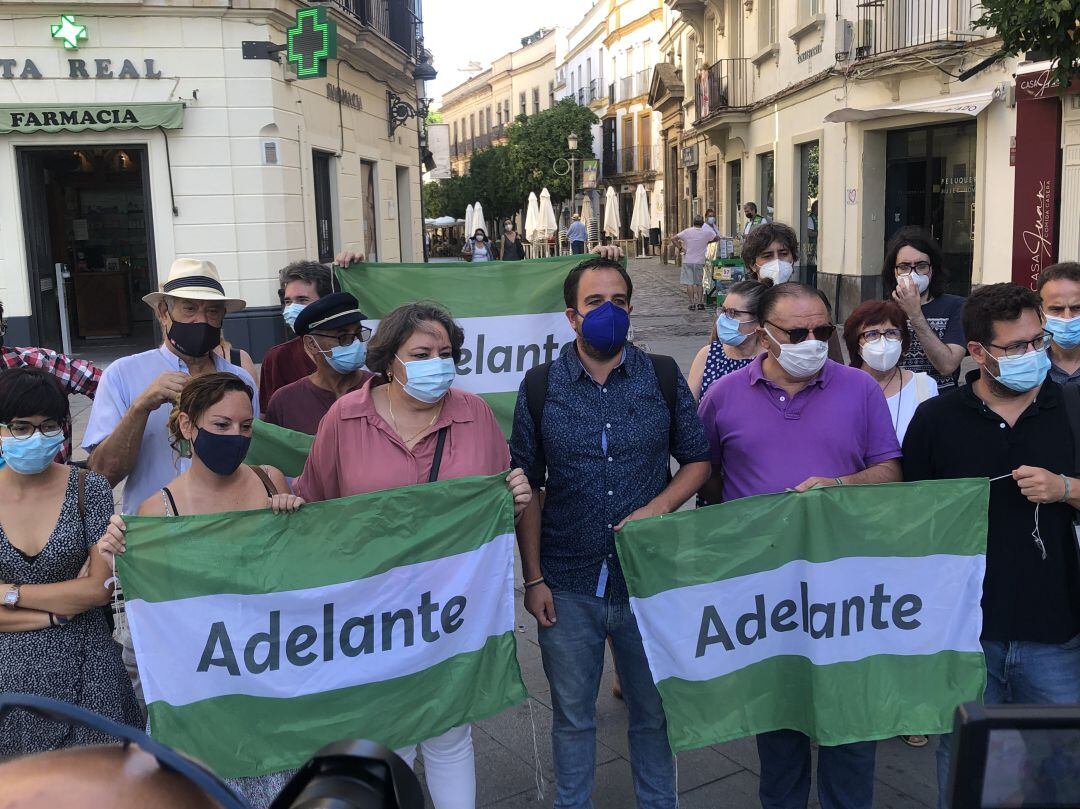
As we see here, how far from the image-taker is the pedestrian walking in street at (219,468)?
3.19 meters

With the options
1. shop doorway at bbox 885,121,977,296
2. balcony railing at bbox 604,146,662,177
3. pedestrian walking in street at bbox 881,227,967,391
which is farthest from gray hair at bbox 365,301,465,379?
balcony railing at bbox 604,146,662,177

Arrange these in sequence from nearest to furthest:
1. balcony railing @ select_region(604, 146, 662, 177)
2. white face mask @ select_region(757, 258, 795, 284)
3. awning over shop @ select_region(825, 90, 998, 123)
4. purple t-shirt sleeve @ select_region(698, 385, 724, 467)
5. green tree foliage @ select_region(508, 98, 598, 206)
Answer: purple t-shirt sleeve @ select_region(698, 385, 724, 467)
white face mask @ select_region(757, 258, 795, 284)
awning over shop @ select_region(825, 90, 998, 123)
balcony railing @ select_region(604, 146, 662, 177)
green tree foliage @ select_region(508, 98, 598, 206)

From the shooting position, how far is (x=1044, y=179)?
13359 mm

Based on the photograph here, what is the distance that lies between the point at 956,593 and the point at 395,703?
1.78 m

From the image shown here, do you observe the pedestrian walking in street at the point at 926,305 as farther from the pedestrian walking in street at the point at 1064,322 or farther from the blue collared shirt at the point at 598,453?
the blue collared shirt at the point at 598,453

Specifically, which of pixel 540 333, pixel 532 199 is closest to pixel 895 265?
pixel 540 333

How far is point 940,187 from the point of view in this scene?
16812 millimetres

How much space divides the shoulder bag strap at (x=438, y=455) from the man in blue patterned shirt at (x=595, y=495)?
234mm

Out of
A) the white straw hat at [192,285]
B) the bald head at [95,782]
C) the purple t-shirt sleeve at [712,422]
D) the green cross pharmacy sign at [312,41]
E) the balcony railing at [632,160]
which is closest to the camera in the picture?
the bald head at [95,782]

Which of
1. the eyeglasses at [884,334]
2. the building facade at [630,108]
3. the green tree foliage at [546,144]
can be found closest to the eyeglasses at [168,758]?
the eyeglasses at [884,334]

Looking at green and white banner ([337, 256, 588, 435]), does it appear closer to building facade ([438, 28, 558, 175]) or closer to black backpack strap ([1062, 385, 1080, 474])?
black backpack strap ([1062, 385, 1080, 474])

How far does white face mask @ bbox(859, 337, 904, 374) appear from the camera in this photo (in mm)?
4238

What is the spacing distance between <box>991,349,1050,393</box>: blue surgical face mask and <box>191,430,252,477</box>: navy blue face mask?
7.67 ft

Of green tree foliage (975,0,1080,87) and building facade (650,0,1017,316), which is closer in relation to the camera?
green tree foliage (975,0,1080,87)
